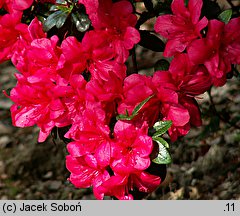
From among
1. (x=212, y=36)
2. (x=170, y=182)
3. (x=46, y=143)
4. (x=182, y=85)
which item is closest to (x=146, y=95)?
(x=182, y=85)

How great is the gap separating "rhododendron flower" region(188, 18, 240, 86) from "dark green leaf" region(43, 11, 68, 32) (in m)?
0.44

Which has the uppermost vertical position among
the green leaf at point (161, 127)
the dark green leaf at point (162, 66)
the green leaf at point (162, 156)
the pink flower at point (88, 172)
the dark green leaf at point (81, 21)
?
the dark green leaf at point (81, 21)

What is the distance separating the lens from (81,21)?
5.91ft

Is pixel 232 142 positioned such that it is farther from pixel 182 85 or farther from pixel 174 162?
pixel 182 85

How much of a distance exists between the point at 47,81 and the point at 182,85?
1.36 ft

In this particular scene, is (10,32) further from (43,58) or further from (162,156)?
(162,156)

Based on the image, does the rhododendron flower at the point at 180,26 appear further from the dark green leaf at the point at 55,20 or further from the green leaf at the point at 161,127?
the dark green leaf at the point at 55,20

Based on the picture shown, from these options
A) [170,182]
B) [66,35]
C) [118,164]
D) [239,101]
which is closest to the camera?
[118,164]

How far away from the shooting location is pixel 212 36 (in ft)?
5.47

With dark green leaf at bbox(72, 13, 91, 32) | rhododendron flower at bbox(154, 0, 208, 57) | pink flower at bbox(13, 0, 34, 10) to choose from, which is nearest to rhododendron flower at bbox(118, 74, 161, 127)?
rhododendron flower at bbox(154, 0, 208, 57)

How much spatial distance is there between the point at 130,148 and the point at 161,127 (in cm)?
11

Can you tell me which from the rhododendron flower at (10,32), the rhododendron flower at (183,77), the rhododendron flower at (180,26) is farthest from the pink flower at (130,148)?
the rhododendron flower at (10,32)

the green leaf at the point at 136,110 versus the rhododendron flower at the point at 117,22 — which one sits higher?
the rhododendron flower at the point at 117,22

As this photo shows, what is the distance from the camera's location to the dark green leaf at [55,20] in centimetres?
183
